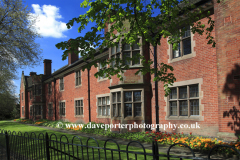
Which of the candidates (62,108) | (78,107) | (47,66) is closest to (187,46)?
(78,107)

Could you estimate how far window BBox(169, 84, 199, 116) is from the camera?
10.8 metres

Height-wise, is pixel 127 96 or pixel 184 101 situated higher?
pixel 127 96

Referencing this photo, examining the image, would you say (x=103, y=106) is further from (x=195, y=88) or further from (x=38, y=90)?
(x=38, y=90)

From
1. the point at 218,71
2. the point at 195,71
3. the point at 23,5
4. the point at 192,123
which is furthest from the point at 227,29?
the point at 23,5

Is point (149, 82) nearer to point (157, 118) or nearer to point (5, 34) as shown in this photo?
point (157, 118)

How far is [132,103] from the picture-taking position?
13.5 meters

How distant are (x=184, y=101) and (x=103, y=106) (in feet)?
27.0

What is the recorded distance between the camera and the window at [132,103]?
13.4 metres

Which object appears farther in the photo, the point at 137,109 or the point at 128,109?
the point at 128,109

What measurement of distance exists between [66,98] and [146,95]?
14906 mm

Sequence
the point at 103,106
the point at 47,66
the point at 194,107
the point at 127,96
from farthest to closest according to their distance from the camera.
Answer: the point at 47,66, the point at 103,106, the point at 127,96, the point at 194,107

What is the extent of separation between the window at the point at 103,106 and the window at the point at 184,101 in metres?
6.37

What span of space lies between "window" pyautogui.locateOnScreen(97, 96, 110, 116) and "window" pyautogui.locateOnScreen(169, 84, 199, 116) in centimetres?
637

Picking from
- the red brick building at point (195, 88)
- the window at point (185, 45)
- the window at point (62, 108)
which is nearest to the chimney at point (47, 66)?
the window at point (62, 108)
